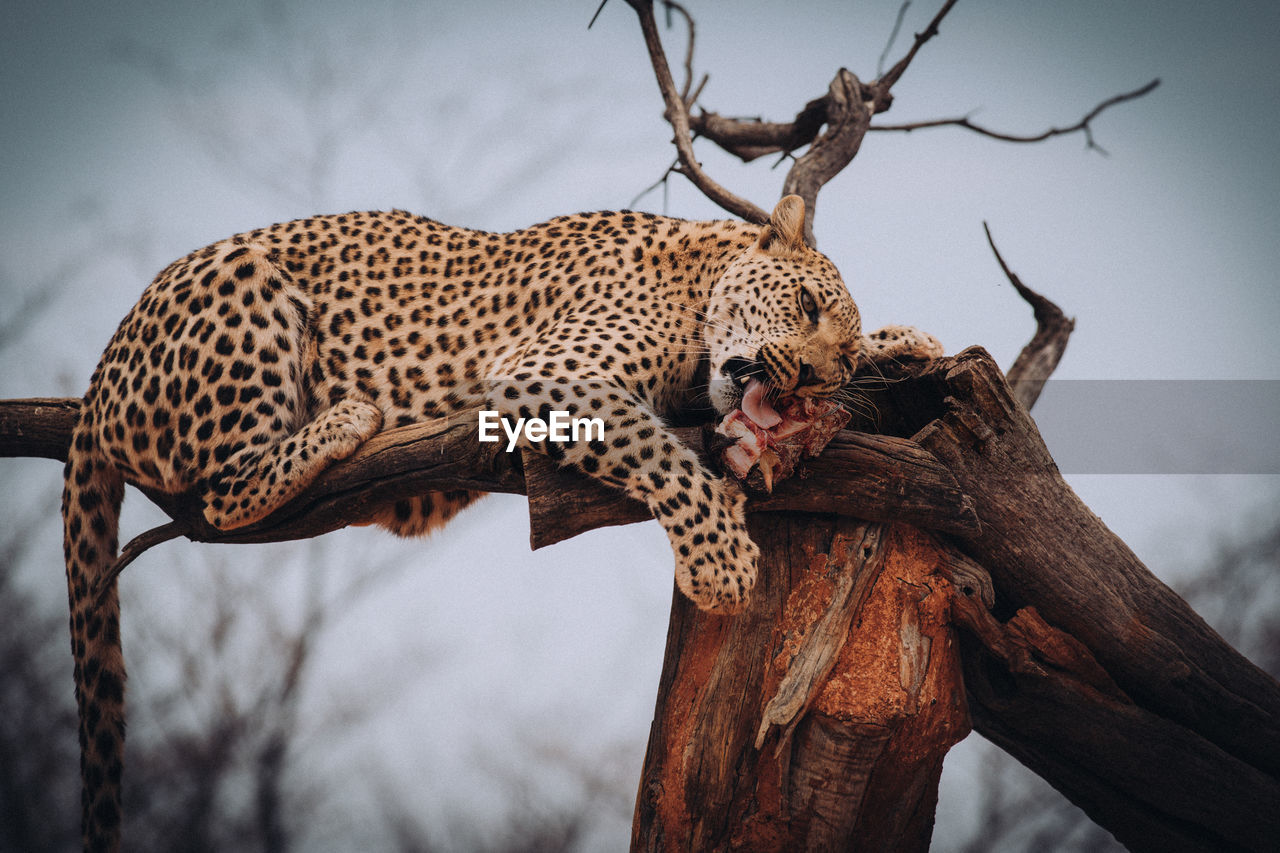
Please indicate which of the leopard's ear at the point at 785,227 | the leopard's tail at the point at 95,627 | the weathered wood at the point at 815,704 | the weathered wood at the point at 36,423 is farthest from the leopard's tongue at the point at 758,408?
the weathered wood at the point at 36,423

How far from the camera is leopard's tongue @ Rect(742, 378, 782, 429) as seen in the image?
3932 mm

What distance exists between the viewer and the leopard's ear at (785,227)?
4652mm

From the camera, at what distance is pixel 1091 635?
484 cm

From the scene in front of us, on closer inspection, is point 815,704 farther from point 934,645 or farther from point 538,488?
point 538,488

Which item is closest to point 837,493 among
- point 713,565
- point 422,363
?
point 713,565

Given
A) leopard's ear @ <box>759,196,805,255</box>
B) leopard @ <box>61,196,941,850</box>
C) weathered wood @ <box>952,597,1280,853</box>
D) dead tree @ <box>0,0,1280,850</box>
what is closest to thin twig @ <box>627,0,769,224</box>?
leopard @ <box>61,196,941,850</box>

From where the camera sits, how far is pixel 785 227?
15.3 feet

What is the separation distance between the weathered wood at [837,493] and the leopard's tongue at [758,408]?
22cm

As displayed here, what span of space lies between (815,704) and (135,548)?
3.01m

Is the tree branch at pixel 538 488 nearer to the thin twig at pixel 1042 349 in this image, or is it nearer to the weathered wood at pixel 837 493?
the weathered wood at pixel 837 493

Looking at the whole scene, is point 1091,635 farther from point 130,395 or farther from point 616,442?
point 130,395

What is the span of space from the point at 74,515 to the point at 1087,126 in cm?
741

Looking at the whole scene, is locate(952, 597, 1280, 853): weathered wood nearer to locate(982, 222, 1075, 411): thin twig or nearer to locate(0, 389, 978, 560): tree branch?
locate(0, 389, 978, 560): tree branch

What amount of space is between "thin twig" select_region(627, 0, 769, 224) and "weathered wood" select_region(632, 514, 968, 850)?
10.9 feet
